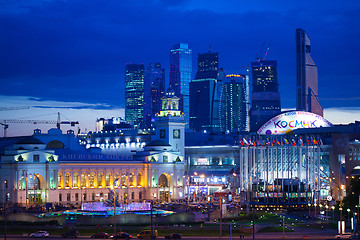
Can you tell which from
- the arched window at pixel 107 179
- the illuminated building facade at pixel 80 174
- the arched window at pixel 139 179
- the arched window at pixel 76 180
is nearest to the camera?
the illuminated building facade at pixel 80 174

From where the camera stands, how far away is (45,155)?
172 meters

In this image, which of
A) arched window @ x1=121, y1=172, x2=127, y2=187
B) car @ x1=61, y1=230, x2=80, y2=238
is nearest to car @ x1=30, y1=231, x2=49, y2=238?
car @ x1=61, y1=230, x2=80, y2=238

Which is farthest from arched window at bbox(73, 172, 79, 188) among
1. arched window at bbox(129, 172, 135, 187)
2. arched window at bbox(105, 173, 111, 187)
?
arched window at bbox(129, 172, 135, 187)

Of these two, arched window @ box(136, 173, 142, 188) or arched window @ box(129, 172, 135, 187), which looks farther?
arched window @ box(136, 173, 142, 188)

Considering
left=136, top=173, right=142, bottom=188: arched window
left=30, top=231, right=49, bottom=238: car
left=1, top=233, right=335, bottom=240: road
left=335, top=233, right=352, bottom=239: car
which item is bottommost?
left=1, top=233, right=335, bottom=240: road

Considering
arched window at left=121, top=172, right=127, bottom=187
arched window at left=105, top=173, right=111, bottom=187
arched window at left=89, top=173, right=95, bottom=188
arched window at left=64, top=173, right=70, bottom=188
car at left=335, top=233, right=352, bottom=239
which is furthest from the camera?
arched window at left=121, top=172, right=127, bottom=187

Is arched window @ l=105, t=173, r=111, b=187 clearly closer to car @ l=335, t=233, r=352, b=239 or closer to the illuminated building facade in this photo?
the illuminated building facade

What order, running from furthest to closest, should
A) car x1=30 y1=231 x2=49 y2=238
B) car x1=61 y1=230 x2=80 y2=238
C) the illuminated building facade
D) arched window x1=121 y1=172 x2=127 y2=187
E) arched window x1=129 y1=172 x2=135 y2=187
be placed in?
arched window x1=129 y1=172 x2=135 y2=187 → arched window x1=121 y1=172 x2=127 y2=187 → the illuminated building facade → car x1=30 y1=231 x2=49 y2=238 → car x1=61 y1=230 x2=80 y2=238

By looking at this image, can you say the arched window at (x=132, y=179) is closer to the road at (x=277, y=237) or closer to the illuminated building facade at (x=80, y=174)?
the illuminated building facade at (x=80, y=174)

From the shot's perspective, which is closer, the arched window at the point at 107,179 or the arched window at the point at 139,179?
the arched window at the point at 107,179

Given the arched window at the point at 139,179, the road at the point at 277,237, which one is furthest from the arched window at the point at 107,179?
the road at the point at 277,237

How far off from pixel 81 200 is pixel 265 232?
74406 mm

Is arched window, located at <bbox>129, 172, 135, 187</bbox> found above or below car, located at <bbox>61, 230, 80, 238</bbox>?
above

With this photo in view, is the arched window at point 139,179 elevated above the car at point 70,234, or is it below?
above
